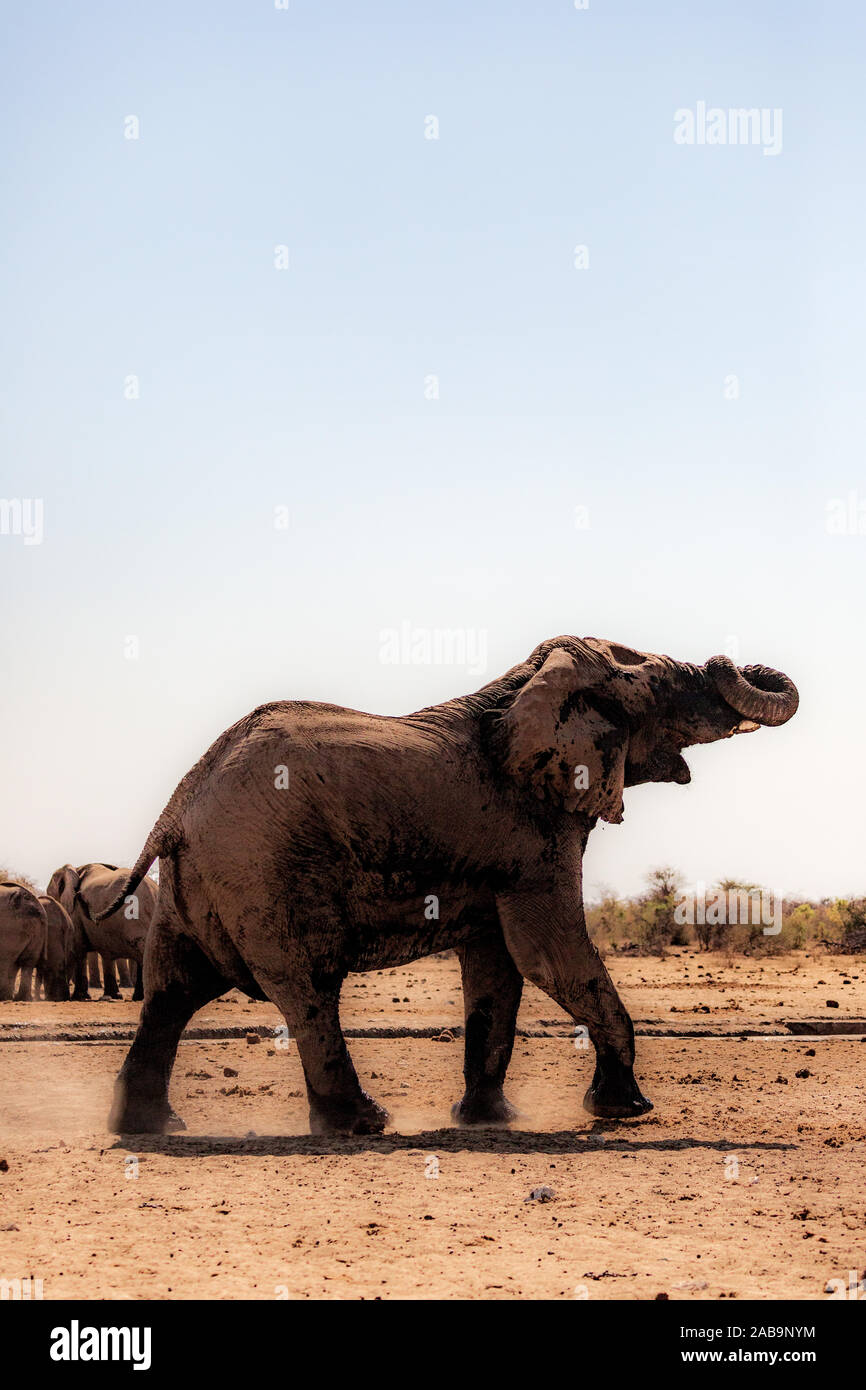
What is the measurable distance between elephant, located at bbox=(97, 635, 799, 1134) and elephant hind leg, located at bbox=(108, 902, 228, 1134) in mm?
15

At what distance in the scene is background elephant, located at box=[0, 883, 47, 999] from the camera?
24047 millimetres

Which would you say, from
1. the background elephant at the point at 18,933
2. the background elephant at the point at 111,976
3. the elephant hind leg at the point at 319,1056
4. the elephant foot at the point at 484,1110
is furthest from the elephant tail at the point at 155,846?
the background elephant at the point at 111,976

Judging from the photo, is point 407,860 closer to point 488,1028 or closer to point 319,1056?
point 319,1056

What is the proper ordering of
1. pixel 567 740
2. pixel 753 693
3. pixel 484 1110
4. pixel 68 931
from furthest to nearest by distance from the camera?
1. pixel 68 931
2. pixel 753 693
3. pixel 484 1110
4. pixel 567 740

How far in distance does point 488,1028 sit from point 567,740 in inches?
92.6

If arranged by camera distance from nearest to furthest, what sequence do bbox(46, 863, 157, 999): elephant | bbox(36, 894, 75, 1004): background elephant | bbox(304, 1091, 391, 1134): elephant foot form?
1. bbox(304, 1091, 391, 1134): elephant foot
2. bbox(46, 863, 157, 999): elephant
3. bbox(36, 894, 75, 1004): background elephant

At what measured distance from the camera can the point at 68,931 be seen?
25.9 metres

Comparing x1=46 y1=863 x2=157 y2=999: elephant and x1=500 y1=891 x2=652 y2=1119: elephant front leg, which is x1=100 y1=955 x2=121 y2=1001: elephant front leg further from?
x1=500 y1=891 x2=652 y2=1119: elephant front leg

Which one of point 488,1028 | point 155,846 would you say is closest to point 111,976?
point 488,1028

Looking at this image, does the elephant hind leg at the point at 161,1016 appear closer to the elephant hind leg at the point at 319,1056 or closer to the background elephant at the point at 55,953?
the elephant hind leg at the point at 319,1056

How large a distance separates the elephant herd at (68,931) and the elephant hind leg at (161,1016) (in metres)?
11.4

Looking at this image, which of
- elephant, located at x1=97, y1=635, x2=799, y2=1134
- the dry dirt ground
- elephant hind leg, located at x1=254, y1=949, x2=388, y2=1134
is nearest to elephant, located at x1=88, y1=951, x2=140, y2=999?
the dry dirt ground

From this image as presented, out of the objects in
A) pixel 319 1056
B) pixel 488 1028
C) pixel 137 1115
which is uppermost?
pixel 319 1056
